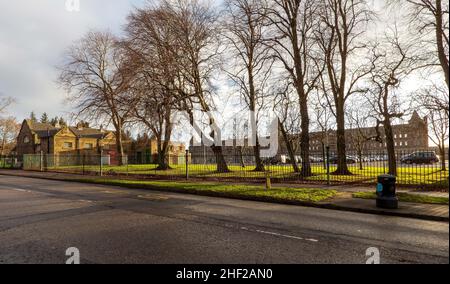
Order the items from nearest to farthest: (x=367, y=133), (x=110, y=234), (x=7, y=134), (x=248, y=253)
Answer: (x=248, y=253) < (x=110, y=234) < (x=367, y=133) < (x=7, y=134)

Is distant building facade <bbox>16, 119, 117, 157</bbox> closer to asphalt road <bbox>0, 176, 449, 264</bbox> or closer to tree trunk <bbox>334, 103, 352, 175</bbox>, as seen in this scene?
tree trunk <bbox>334, 103, 352, 175</bbox>

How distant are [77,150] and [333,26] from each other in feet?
175

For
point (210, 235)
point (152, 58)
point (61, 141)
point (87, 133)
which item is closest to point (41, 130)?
point (87, 133)

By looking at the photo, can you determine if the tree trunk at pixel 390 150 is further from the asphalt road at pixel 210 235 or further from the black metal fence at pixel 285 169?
the asphalt road at pixel 210 235

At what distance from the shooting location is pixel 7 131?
7062 centimetres

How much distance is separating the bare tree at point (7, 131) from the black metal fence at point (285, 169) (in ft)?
97.5

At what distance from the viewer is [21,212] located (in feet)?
29.7

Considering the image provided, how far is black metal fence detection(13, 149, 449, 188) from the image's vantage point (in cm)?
1609

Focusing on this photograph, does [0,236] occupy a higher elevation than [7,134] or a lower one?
lower

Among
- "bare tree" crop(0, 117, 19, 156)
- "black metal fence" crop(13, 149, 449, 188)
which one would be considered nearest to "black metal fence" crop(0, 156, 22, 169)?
"black metal fence" crop(13, 149, 449, 188)

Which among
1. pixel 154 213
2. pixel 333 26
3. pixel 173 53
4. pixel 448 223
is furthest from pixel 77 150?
pixel 448 223

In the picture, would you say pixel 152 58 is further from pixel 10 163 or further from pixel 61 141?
pixel 61 141

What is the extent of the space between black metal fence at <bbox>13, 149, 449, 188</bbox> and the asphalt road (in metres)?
1.41

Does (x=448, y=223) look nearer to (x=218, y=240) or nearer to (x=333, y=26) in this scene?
(x=218, y=240)
